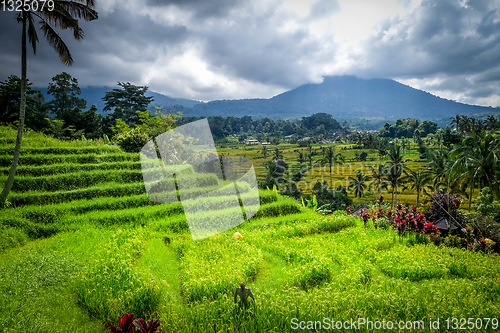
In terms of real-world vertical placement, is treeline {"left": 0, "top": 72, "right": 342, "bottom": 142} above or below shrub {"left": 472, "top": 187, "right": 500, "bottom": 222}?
above

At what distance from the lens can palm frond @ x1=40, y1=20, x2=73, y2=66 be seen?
338 inches

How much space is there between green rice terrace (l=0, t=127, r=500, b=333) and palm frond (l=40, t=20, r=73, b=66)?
15.3ft

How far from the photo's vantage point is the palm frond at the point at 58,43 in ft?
28.2

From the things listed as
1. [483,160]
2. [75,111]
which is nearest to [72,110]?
[75,111]

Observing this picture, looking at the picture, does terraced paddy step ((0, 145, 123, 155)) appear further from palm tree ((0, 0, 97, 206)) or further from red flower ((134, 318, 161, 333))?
red flower ((134, 318, 161, 333))

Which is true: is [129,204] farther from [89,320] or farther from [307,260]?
[307,260]

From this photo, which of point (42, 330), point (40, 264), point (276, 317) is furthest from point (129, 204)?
point (276, 317)

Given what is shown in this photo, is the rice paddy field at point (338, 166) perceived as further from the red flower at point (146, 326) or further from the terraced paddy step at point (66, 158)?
the red flower at point (146, 326)

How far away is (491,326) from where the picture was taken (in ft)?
10.8

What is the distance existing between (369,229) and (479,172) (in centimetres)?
1599

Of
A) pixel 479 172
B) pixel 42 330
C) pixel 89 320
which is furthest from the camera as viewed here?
pixel 479 172

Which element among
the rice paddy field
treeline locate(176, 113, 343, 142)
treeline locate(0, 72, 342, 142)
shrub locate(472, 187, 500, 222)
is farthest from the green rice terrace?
treeline locate(176, 113, 343, 142)

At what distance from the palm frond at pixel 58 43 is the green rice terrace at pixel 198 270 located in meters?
4.67

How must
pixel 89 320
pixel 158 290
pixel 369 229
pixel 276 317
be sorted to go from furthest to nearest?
1. pixel 369 229
2. pixel 158 290
3. pixel 89 320
4. pixel 276 317
